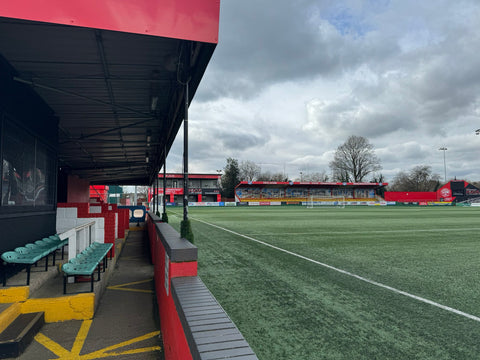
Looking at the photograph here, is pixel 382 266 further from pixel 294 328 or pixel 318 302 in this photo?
pixel 294 328

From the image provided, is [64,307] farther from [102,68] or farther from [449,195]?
[449,195]

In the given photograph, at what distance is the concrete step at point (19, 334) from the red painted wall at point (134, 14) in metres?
3.14

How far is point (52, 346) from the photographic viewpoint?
11.5ft

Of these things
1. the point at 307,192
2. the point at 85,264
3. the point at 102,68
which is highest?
the point at 102,68

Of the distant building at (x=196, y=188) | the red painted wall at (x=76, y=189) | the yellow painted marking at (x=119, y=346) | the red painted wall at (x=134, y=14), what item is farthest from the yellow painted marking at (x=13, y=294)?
the distant building at (x=196, y=188)

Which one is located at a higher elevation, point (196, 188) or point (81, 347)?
point (196, 188)

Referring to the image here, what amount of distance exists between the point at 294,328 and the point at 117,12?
381cm

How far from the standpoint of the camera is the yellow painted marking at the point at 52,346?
3.37 m

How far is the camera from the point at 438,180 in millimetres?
84750

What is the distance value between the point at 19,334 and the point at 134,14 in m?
3.55

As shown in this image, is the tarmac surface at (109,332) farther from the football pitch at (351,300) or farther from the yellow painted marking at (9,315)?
the football pitch at (351,300)

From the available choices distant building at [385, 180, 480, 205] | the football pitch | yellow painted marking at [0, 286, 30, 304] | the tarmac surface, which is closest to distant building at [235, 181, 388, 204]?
distant building at [385, 180, 480, 205]

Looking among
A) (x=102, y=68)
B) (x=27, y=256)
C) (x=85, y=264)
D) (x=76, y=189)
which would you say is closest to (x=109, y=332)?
(x=85, y=264)

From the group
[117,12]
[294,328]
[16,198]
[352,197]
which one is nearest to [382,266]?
[294,328]
